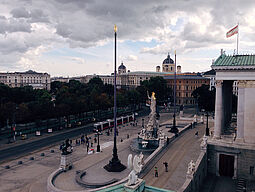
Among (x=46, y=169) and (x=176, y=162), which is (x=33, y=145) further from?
(x=176, y=162)

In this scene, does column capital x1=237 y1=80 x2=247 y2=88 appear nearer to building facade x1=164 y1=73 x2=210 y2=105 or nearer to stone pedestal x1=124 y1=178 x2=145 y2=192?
stone pedestal x1=124 y1=178 x2=145 y2=192

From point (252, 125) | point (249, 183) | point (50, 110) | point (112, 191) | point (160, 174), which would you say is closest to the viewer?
point (112, 191)

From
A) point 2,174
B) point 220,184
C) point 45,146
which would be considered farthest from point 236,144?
point 45,146

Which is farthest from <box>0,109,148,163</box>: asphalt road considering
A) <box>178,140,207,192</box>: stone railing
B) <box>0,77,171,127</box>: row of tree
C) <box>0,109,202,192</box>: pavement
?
<box>178,140,207,192</box>: stone railing

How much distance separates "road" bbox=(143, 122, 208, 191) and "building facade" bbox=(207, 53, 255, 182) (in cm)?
323

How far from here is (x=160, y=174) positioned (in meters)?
26.7

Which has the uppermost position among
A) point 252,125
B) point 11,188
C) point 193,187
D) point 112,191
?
point 252,125

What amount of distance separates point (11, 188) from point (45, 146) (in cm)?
1845

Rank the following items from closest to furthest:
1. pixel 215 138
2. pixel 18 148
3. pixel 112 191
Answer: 1. pixel 112 191
2. pixel 215 138
3. pixel 18 148

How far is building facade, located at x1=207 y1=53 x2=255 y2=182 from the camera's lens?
30.0 meters

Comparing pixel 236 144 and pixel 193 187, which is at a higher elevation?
pixel 236 144

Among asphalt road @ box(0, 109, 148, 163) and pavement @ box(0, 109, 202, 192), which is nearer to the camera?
pavement @ box(0, 109, 202, 192)

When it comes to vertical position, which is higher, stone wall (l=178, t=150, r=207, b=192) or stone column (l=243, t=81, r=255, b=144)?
stone column (l=243, t=81, r=255, b=144)

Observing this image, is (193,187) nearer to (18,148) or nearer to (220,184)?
(220,184)
